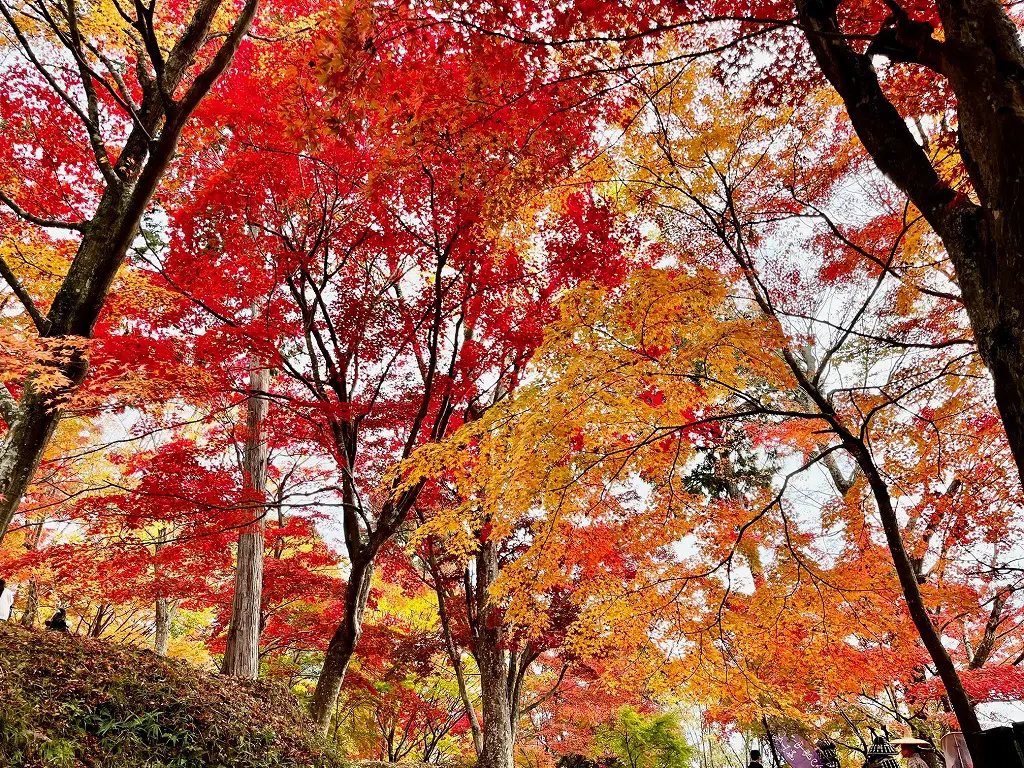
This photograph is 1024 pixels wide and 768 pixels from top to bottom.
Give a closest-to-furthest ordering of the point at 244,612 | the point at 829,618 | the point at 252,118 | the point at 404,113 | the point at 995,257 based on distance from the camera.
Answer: the point at 995,257 < the point at 404,113 < the point at 829,618 < the point at 252,118 < the point at 244,612

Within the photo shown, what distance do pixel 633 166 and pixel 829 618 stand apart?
5.24 metres

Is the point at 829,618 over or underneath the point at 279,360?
underneath

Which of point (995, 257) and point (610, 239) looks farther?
point (610, 239)

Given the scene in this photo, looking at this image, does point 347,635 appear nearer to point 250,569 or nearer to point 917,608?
point 250,569

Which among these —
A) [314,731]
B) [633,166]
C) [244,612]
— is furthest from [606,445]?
[244,612]

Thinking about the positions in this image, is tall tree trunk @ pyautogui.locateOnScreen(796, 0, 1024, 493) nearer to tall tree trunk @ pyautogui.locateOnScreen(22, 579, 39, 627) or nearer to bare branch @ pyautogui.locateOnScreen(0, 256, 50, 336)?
bare branch @ pyautogui.locateOnScreen(0, 256, 50, 336)

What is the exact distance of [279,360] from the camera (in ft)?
19.9

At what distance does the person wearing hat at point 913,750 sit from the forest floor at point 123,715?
7.33 meters

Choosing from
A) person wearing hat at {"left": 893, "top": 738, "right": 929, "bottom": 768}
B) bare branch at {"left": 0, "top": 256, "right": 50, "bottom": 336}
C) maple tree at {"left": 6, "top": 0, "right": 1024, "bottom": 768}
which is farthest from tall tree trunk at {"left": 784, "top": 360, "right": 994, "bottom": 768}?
bare branch at {"left": 0, "top": 256, "right": 50, "bottom": 336}

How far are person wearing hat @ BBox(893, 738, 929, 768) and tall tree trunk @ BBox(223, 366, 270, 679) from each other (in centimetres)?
853

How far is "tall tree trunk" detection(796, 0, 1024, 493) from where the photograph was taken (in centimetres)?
179

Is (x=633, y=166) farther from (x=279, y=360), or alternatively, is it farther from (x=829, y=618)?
(x=829, y=618)

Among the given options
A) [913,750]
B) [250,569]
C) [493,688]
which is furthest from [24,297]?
[913,750]

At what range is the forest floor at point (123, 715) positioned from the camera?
3.74 m
